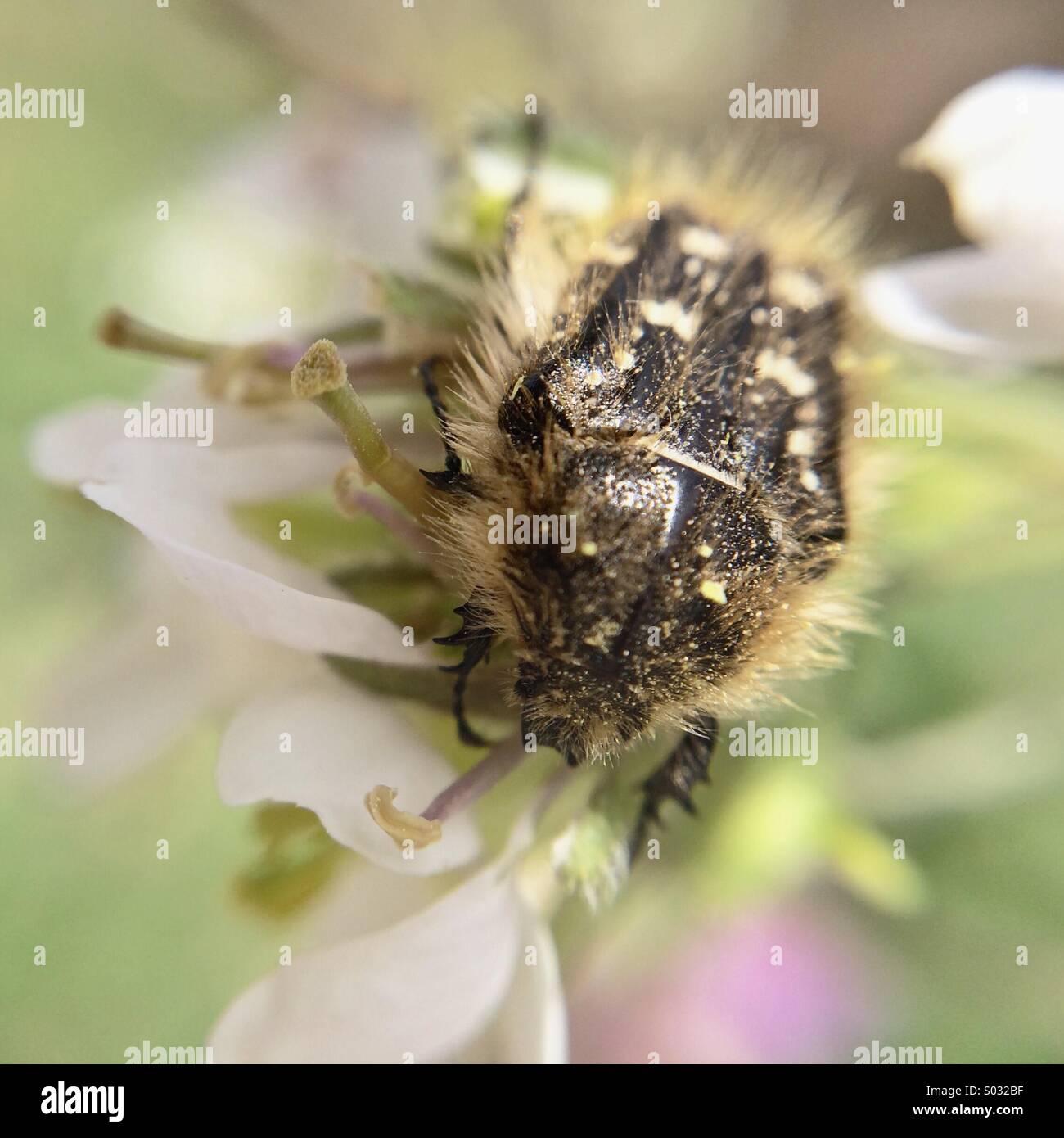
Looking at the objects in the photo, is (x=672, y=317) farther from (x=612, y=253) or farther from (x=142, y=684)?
(x=142, y=684)

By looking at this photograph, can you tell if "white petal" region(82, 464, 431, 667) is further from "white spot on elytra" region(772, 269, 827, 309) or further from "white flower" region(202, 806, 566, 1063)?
"white spot on elytra" region(772, 269, 827, 309)

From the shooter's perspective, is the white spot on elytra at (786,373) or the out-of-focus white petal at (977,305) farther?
the out-of-focus white petal at (977,305)

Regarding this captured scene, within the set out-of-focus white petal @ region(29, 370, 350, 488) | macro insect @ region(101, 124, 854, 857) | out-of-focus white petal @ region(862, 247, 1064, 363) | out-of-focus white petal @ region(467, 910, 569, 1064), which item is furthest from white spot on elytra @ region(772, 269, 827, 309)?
out-of-focus white petal @ region(467, 910, 569, 1064)

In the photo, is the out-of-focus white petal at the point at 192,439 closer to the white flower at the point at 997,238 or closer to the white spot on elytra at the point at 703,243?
the white spot on elytra at the point at 703,243

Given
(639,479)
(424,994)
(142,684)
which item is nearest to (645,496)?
(639,479)

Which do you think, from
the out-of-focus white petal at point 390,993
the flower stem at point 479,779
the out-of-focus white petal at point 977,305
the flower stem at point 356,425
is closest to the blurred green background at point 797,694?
the out-of-focus white petal at point 977,305

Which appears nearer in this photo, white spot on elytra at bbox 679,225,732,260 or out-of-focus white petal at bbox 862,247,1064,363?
white spot on elytra at bbox 679,225,732,260
